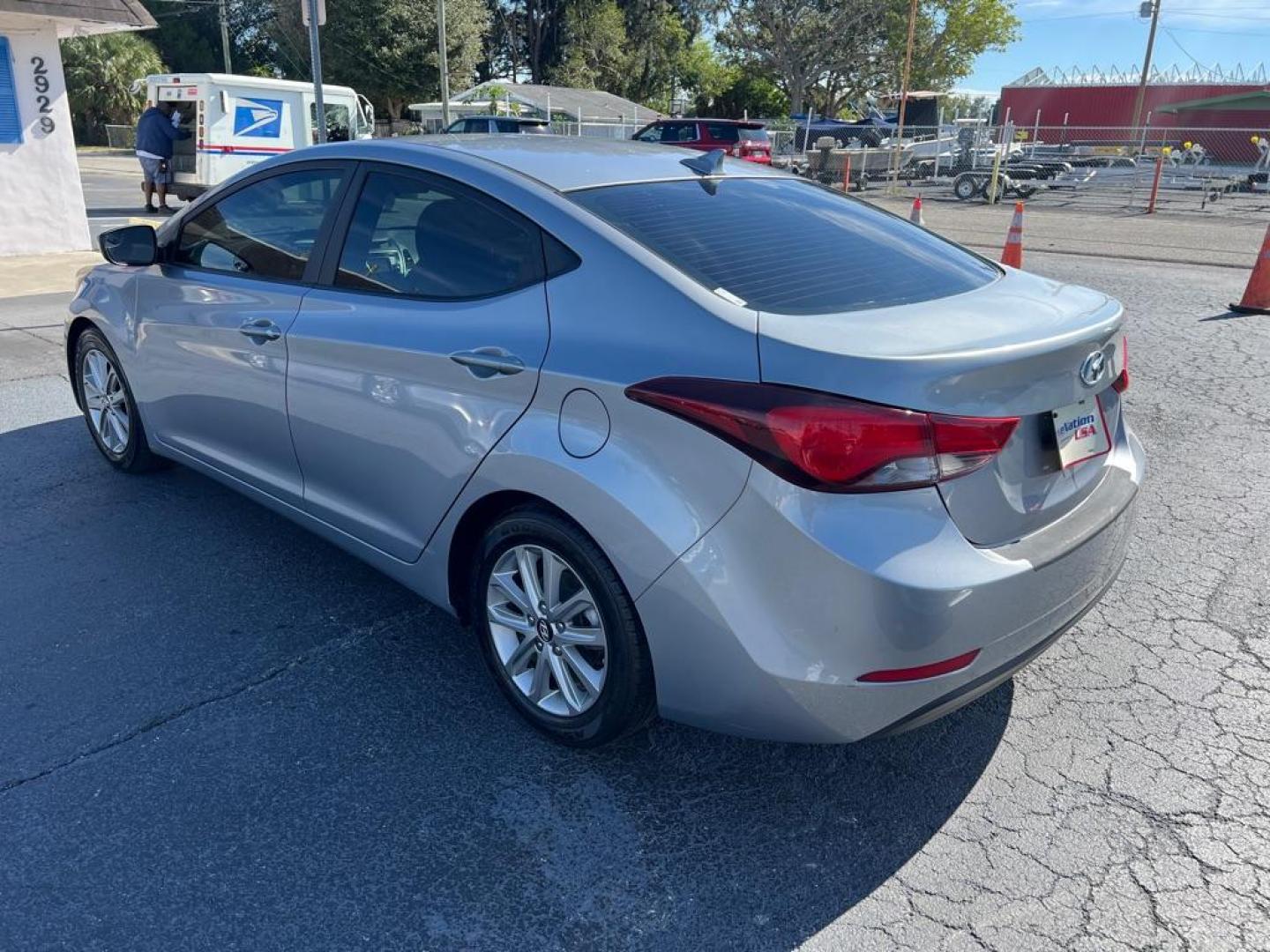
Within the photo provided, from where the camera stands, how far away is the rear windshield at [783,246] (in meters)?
2.62

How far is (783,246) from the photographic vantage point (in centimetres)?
293

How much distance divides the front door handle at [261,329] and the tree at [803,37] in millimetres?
52239

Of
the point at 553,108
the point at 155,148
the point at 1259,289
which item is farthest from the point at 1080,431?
the point at 553,108

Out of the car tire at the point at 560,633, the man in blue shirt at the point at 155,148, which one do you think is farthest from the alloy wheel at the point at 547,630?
the man in blue shirt at the point at 155,148

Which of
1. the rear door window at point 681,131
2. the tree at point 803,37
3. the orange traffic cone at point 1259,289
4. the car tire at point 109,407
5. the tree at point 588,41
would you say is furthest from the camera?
the tree at point 588,41

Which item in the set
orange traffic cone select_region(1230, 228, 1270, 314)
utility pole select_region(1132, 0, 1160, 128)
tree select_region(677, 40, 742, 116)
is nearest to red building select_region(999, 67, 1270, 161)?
utility pole select_region(1132, 0, 1160, 128)

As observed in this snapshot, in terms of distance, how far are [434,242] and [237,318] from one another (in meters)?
1.06

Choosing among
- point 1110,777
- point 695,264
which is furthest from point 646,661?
point 1110,777

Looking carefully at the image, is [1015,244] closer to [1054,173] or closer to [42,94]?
[42,94]

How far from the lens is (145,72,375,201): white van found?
17.1 meters

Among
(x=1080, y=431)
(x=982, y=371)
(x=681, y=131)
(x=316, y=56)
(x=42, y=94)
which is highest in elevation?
(x=316, y=56)

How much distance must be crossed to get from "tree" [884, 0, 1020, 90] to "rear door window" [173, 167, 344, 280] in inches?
2167

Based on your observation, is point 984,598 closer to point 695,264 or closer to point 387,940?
point 695,264

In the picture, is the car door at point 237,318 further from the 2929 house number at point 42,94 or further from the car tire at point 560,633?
the 2929 house number at point 42,94
